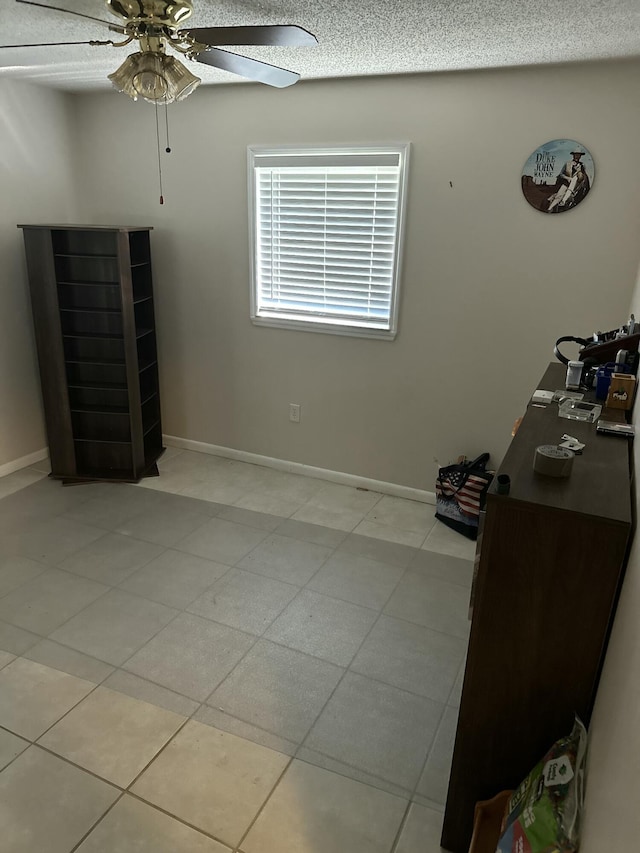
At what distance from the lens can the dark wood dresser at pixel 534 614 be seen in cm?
133

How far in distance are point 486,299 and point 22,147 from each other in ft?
10.2

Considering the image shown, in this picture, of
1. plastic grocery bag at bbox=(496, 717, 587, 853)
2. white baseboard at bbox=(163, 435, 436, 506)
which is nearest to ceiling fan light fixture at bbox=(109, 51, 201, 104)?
plastic grocery bag at bbox=(496, 717, 587, 853)

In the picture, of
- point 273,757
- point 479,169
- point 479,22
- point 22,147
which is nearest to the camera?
point 273,757

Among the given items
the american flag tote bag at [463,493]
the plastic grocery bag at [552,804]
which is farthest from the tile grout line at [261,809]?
the american flag tote bag at [463,493]

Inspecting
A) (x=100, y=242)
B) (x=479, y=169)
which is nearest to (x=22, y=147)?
(x=100, y=242)

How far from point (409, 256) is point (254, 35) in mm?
1839

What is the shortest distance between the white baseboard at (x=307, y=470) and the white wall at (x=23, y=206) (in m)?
1.06

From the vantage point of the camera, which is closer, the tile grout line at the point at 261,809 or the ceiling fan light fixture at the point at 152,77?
the tile grout line at the point at 261,809

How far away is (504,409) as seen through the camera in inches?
134

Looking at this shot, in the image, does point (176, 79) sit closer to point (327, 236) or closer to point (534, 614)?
point (327, 236)

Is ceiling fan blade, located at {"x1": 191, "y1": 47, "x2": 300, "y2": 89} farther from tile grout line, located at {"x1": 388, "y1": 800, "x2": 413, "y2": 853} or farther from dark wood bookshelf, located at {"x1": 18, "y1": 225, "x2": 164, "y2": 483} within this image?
tile grout line, located at {"x1": 388, "y1": 800, "x2": 413, "y2": 853}

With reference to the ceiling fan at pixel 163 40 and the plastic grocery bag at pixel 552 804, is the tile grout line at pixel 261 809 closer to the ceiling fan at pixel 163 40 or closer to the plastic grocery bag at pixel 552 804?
the plastic grocery bag at pixel 552 804

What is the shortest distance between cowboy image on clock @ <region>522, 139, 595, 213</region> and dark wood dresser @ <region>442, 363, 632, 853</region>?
185cm

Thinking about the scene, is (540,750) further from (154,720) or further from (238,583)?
(238,583)
